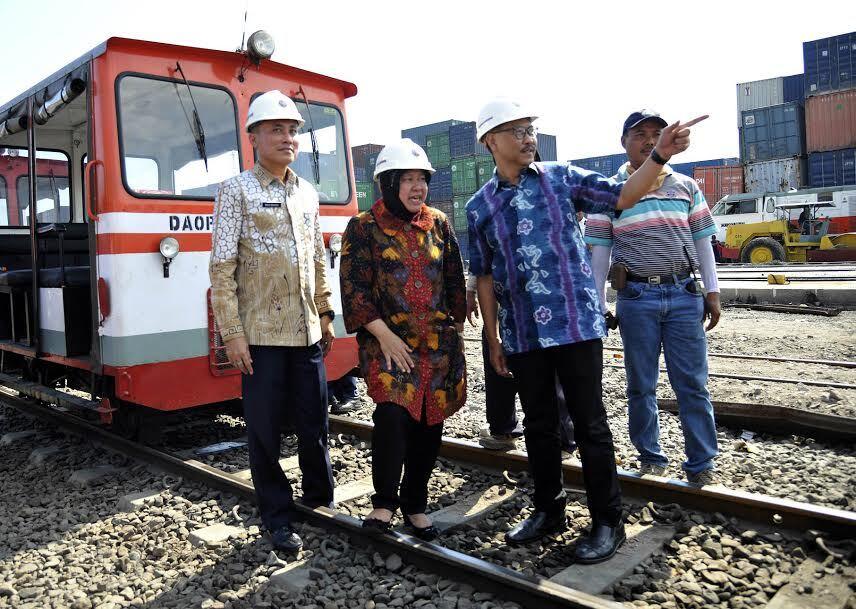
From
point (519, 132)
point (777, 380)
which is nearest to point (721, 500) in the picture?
point (519, 132)

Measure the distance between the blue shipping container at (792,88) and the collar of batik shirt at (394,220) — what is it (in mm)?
38410

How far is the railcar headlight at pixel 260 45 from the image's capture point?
5168 mm

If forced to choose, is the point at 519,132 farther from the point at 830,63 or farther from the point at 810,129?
the point at 830,63

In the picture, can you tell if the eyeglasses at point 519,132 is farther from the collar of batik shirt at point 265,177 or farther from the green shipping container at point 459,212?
the green shipping container at point 459,212

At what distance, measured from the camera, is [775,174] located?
101 ft

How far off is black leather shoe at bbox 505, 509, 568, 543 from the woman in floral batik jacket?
40 centimetres

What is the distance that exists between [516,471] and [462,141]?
31.0 m

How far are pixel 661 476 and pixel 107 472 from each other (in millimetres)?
3809

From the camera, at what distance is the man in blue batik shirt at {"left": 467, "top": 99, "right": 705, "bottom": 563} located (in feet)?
9.92

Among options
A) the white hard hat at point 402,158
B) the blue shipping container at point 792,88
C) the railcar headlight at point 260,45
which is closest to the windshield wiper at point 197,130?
the railcar headlight at point 260,45

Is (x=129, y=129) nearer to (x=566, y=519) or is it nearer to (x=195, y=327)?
(x=195, y=327)

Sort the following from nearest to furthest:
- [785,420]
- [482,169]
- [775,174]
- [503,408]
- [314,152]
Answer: [503,408] < [785,420] < [314,152] < [775,174] < [482,169]

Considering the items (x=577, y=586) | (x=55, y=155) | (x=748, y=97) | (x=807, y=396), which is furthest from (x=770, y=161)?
(x=577, y=586)

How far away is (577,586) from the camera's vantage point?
2.87 metres
